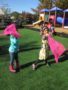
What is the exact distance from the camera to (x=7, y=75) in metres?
8.00

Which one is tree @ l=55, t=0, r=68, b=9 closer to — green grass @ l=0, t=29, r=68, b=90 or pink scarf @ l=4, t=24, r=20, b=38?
green grass @ l=0, t=29, r=68, b=90

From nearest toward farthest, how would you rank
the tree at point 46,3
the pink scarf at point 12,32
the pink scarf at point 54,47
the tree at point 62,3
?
the pink scarf at point 12,32
the pink scarf at point 54,47
the tree at point 62,3
the tree at point 46,3

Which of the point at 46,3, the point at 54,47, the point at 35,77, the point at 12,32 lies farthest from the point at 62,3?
the point at 35,77

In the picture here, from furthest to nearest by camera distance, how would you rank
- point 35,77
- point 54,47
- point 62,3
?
point 62,3
point 54,47
point 35,77

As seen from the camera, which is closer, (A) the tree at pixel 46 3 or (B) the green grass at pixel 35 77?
(B) the green grass at pixel 35 77

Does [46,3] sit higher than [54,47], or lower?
higher

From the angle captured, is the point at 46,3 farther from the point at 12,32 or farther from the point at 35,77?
the point at 35,77

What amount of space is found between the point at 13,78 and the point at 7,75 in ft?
1.21

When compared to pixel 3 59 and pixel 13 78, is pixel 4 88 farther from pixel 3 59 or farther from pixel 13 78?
pixel 3 59

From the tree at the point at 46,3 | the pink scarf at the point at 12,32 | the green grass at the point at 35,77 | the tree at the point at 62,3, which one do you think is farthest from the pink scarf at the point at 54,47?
the tree at the point at 46,3

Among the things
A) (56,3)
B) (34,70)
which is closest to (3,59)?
(34,70)

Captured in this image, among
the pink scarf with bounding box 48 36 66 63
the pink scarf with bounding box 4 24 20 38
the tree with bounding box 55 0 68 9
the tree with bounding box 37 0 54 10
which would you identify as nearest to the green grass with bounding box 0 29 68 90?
the pink scarf with bounding box 48 36 66 63

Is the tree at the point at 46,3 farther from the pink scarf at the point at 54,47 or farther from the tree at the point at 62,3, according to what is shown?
the pink scarf at the point at 54,47

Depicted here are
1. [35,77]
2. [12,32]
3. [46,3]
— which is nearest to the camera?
[35,77]
